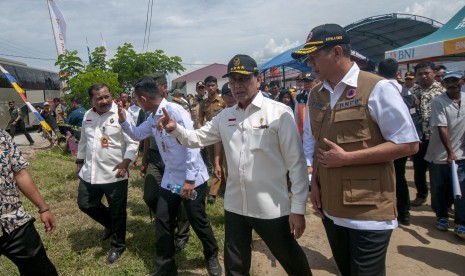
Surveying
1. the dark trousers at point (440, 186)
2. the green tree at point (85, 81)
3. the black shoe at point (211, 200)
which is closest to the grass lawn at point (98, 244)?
the black shoe at point (211, 200)

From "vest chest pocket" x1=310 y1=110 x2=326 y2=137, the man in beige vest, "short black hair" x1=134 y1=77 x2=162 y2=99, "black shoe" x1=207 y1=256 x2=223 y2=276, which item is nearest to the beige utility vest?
the man in beige vest

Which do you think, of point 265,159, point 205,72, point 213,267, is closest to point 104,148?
point 213,267

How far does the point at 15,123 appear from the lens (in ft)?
45.0

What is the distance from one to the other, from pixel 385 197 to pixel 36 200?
236cm

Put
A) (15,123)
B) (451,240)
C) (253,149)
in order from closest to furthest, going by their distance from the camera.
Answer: (253,149) < (451,240) < (15,123)

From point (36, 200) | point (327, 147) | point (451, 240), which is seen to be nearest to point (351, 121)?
point (327, 147)

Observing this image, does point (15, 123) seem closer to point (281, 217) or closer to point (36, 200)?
point (36, 200)

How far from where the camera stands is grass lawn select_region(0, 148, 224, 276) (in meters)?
3.39

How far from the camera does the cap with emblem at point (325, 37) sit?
1.81 metres

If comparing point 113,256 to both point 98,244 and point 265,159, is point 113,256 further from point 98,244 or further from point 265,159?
point 265,159

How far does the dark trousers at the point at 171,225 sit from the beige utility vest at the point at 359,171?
1579 mm

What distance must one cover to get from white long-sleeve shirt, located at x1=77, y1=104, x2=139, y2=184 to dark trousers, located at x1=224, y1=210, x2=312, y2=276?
1.74 m

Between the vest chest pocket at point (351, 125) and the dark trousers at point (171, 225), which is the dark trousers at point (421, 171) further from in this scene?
the vest chest pocket at point (351, 125)

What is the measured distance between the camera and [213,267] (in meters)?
3.18
